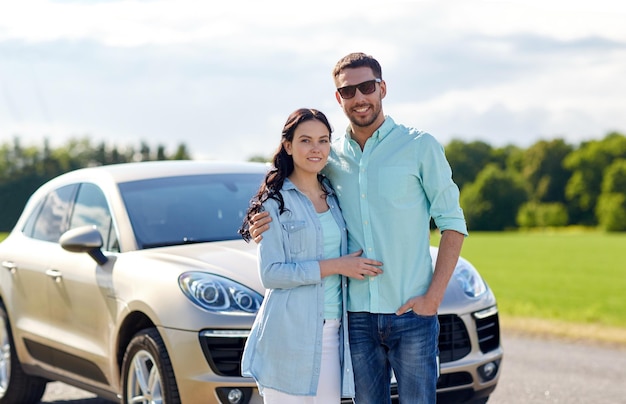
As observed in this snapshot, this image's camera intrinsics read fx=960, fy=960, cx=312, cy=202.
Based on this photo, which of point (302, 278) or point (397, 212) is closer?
point (302, 278)

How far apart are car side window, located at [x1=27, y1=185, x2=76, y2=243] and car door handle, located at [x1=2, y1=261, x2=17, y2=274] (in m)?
0.25

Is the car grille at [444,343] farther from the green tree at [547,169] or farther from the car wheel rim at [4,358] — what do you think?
the green tree at [547,169]

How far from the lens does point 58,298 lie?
20.7 ft

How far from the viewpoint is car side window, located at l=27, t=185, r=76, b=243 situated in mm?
6777

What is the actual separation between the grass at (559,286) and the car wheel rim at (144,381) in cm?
693

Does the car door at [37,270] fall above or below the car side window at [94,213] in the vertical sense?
below

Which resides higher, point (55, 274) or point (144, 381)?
point (55, 274)

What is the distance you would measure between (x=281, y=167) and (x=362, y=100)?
1.40ft

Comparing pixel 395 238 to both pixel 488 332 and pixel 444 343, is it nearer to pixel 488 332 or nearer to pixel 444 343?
pixel 444 343

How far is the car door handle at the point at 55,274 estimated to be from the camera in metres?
6.27

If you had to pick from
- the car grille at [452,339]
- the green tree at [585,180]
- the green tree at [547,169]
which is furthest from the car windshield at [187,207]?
the green tree at [547,169]

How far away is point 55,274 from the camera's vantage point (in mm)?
6332

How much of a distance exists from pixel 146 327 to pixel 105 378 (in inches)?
22.3

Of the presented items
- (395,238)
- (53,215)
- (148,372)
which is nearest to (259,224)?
(395,238)
